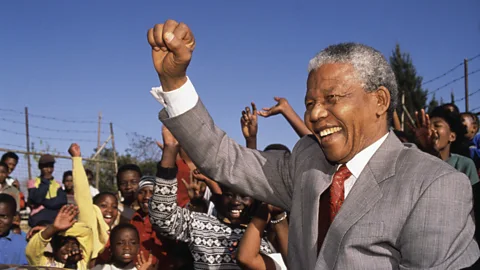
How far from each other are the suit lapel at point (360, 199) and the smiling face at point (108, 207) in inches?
150

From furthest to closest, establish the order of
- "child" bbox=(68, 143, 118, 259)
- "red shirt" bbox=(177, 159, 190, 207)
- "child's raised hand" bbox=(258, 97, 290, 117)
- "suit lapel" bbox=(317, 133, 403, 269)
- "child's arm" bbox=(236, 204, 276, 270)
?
"child" bbox=(68, 143, 118, 259) < "red shirt" bbox=(177, 159, 190, 207) < "child's raised hand" bbox=(258, 97, 290, 117) < "child's arm" bbox=(236, 204, 276, 270) < "suit lapel" bbox=(317, 133, 403, 269)

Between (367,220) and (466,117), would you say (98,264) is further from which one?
(466,117)

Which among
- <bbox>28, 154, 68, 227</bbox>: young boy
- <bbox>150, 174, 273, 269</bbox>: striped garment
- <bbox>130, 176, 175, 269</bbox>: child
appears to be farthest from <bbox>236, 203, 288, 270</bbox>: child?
<bbox>28, 154, 68, 227</bbox>: young boy

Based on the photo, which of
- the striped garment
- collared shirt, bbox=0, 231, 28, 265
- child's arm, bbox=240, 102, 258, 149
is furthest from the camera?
collared shirt, bbox=0, 231, 28, 265

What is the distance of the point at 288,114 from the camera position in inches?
163

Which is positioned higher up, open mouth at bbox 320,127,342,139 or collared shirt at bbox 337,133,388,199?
open mouth at bbox 320,127,342,139

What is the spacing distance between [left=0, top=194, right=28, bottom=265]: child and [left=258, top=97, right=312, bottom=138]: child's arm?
2420mm

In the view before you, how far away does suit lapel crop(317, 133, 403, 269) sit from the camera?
1.83 meters

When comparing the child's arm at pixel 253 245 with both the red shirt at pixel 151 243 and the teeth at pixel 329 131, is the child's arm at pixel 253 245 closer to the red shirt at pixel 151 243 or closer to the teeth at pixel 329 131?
the red shirt at pixel 151 243

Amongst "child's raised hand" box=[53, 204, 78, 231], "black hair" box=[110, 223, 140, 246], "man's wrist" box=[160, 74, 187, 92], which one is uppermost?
"man's wrist" box=[160, 74, 187, 92]

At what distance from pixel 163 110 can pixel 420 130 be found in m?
2.15

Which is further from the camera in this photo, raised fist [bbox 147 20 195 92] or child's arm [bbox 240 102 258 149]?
child's arm [bbox 240 102 258 149]

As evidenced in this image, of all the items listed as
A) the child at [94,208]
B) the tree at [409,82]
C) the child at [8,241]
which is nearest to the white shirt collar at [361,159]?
the child at [94,208]

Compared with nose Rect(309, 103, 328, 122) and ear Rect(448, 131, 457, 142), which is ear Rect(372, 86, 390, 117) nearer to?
nose Rect(309, 103, 328, 122)
